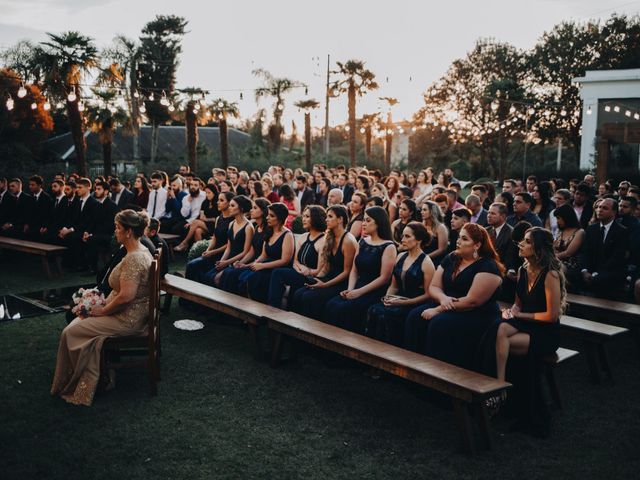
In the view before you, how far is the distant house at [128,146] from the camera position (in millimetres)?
43178

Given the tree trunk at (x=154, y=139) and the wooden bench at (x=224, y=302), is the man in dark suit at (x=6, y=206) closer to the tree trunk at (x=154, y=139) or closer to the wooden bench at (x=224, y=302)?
the wooden bench at (x=224, y=302)

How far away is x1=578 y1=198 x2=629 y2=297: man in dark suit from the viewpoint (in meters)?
7.41

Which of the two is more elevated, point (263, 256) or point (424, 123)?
point (424, 123)

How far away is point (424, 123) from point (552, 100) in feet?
35.3

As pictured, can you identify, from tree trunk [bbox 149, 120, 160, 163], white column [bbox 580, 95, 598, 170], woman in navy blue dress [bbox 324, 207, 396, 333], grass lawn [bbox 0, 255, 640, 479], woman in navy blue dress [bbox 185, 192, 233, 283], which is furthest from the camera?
tree trunk [bbox 149, 120, 160, 163]

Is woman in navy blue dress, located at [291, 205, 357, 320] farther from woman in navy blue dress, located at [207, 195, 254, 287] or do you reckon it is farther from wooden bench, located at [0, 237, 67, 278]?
wooden bench, located at [0, 237, 67, 278]

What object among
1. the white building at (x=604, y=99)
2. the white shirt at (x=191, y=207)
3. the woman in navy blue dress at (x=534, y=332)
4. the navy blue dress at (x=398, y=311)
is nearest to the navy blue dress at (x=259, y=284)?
the navy blue dress at (x=398, y=311)

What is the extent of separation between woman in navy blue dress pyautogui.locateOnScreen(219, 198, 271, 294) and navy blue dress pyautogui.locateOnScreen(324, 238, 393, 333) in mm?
1706

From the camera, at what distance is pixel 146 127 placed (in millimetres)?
53500

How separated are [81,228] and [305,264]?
5.72m

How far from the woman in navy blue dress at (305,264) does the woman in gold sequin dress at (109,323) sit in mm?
1839

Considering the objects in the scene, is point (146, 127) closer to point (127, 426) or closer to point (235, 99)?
point (235, 99)

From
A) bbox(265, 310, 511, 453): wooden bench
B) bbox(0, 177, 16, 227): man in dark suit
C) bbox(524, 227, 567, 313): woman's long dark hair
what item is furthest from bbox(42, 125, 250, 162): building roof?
bbox(524, 227, 567, 313): woman's long dark hair

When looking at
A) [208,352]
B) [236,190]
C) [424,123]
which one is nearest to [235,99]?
[236,190]
